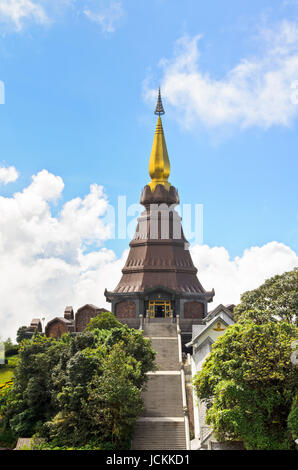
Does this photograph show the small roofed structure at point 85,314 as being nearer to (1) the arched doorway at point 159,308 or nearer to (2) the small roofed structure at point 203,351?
(1) the arched doorway at point 159,308

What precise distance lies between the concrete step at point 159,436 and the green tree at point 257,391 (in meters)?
4.42

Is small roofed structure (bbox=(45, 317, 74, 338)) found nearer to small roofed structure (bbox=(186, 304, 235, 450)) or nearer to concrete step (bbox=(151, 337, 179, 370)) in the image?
concrete step (bbox=(151, 337, 179, 370))

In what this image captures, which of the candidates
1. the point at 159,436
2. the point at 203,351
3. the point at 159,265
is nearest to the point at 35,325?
the point at 159,265

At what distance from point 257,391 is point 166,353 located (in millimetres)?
14466

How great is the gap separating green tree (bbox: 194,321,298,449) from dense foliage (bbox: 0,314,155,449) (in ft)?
15.3

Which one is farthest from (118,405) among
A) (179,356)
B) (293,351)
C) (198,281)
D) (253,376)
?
(198,281)

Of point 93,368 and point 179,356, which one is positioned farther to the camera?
point 179,356

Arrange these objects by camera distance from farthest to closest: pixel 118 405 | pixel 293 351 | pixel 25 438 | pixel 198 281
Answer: pixel 198 281, pixel 25 438, pixel 118 405, pixel 293 351

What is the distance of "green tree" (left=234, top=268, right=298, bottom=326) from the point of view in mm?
26828

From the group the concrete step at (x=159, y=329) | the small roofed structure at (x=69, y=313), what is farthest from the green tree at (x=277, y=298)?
the small roofed structure at (x=69, y=313)

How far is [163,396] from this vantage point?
28844mm

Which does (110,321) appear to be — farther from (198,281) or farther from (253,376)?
(253,376)

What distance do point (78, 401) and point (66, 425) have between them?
1193 mm

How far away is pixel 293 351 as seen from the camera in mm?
20141
